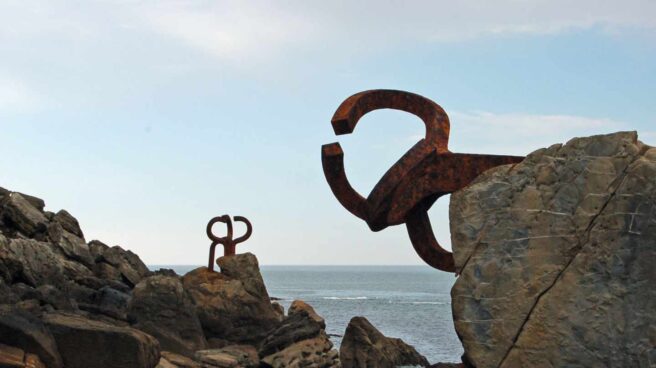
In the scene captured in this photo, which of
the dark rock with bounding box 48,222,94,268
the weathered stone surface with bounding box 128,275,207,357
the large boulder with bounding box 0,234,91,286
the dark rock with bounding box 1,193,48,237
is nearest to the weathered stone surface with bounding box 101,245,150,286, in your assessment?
the dark rock with bounding box 48,222,94,268

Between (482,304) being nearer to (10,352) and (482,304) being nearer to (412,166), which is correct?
→ (412,166)

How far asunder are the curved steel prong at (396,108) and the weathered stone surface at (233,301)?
9877 mm

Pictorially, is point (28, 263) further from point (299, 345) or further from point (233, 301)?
point (299, 345)

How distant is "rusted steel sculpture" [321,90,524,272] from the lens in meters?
7.32

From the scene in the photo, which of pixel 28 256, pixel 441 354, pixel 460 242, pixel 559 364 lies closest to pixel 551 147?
pixel 460 242

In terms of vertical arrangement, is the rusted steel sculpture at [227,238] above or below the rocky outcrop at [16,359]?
above

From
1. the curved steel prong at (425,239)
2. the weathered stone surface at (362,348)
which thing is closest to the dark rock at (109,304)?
the weathered stone surface at (362,348)

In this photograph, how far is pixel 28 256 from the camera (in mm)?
15992

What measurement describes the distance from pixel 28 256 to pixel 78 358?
6.59 meters

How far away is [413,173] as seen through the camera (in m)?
7.45

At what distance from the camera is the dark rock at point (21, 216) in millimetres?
18433

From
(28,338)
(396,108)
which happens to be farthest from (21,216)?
(396,108)

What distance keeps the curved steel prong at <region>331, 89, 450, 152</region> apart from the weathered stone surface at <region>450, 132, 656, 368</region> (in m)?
0.98

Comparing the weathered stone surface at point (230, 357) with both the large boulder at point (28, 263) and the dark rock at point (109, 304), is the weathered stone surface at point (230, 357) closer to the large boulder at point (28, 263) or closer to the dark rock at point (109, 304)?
the dark rock at point (109, 304)
